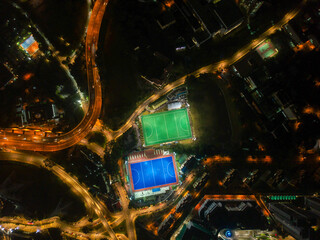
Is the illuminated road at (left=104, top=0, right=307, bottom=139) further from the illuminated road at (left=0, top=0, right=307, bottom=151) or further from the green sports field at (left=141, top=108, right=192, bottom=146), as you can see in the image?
the green sports field at (left=141, top=108, right=192, bottom=146)

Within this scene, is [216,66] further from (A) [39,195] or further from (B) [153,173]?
(A) [39,195]

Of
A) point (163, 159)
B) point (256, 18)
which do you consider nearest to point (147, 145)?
point (163, 159)

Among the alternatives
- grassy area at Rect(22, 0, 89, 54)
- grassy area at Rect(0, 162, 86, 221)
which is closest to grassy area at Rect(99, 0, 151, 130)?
grassy area at Rect(22, 0, 89, 54)

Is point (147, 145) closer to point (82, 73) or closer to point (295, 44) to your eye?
point (82, 73)

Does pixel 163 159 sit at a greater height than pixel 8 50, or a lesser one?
lesser

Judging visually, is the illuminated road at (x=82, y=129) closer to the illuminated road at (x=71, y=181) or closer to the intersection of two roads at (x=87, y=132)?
the intersection of two roads at (x=87, y=132)

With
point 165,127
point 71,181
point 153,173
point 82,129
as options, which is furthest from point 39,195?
point 165,127
